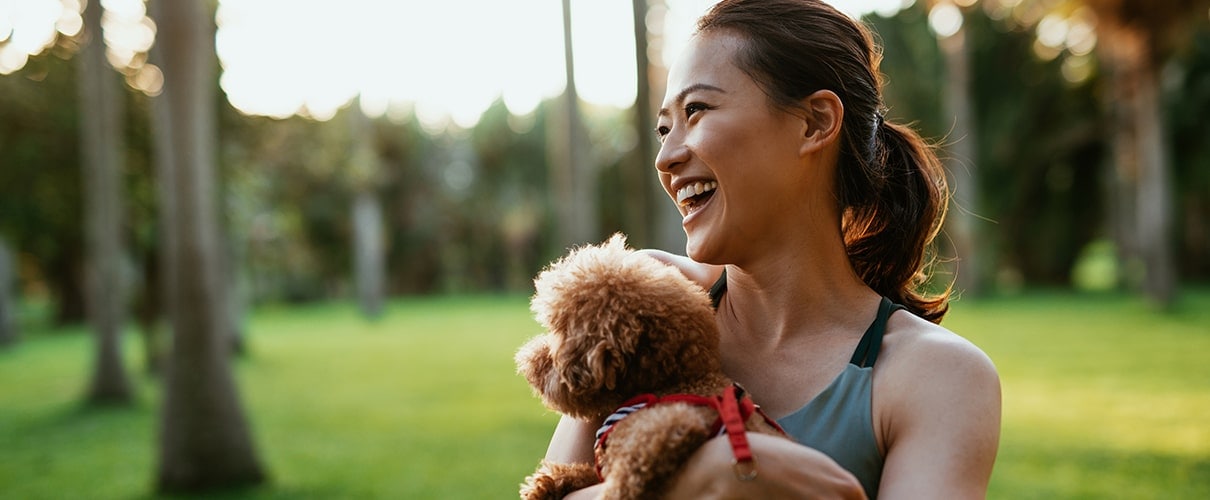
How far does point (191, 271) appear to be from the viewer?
25.9ft

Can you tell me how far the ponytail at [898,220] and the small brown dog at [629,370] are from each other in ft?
1.52

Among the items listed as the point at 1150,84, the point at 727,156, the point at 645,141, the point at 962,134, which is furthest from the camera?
the point at 962,134

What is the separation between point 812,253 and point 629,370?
473mm

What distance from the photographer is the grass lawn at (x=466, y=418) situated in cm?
883

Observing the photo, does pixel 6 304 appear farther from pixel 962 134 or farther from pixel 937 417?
pixel 937 417

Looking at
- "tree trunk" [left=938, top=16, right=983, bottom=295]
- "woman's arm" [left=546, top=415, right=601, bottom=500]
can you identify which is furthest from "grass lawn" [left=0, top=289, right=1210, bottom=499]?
"woman's arm" [left=546, top=415, right=601, bottom=500]

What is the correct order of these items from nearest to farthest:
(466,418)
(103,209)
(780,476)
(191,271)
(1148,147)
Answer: (780,476) < (191,271) < (466,418) < (103,209) < (1148,147)

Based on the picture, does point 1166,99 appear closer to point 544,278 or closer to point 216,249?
point 216,249

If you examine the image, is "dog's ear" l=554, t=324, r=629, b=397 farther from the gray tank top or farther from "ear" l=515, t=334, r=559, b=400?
the gray tank top

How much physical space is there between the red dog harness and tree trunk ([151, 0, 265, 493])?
22.5 ft

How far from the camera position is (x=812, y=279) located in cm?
197

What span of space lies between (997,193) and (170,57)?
91.0 feet

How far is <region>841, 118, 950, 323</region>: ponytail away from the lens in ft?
6.88

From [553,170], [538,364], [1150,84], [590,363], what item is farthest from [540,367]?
[553,170]
